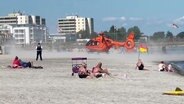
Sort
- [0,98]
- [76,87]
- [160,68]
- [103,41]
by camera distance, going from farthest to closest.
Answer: [103,41], [160,68], [76,87], [0,98]

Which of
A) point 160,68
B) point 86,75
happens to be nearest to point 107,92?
point 86,75

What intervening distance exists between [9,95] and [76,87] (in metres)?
3.67

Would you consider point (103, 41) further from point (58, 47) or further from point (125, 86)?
point (125, 86)

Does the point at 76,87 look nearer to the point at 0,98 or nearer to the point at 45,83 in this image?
the point at 45,83

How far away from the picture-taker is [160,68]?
31.5m

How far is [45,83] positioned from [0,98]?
223 inches

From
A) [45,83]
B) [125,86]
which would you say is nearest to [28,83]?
[45,83]

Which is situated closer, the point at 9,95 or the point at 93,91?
the point at 9,95

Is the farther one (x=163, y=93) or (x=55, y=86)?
(x=55, y=86)

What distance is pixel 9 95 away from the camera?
51.2 ft

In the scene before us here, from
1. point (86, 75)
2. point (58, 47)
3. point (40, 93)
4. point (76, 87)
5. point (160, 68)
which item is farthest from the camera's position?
point (58, 47)

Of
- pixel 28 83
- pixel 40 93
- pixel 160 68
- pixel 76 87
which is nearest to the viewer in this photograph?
pixel 40 93

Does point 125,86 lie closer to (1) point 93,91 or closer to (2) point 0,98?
(1) point 93,91

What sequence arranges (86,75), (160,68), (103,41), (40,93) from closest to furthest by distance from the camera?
(40,93)
(86,75)
(160,68)
(103,41)
